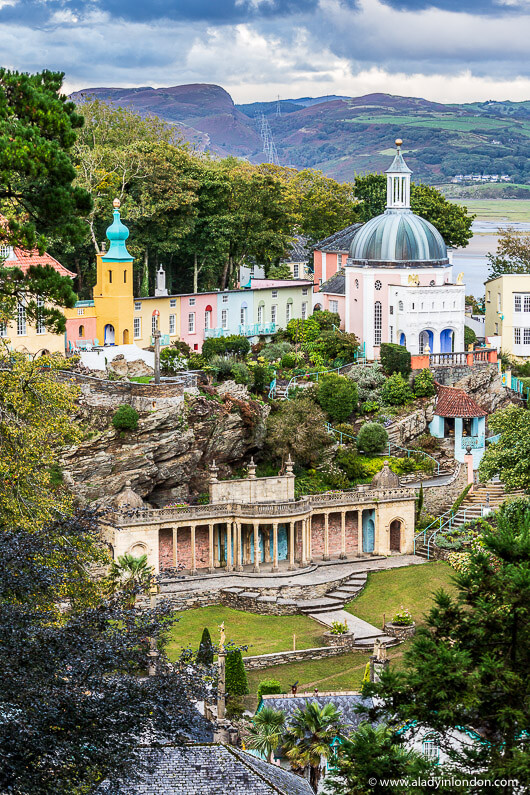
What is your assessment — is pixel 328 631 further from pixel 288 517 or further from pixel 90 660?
pixel 90 660

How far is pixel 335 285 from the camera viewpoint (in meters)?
78.5

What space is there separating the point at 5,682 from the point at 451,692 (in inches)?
312

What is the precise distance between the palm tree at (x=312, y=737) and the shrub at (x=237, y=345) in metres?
31.8

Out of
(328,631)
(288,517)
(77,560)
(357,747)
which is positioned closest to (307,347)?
(288,517)

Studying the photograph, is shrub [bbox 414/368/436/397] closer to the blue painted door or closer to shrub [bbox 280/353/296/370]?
shrub [bbox 280/353/296/370]

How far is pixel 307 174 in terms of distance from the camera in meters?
93.7

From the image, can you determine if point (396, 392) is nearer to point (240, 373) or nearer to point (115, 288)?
point (240, 373)

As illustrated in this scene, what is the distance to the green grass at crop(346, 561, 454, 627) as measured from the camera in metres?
55.5

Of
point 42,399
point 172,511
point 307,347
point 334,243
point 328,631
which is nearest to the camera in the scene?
point 42,399

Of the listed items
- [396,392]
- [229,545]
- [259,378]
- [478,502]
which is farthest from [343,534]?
[396,392]

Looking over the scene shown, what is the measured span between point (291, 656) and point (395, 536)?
14.1 meters

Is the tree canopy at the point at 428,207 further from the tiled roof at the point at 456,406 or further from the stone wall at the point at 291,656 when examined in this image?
the stone wall at the point at 291,656

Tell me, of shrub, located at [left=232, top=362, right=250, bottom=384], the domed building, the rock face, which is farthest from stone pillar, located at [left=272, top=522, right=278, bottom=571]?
the domed building

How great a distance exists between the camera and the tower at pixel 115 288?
64.8 metres
